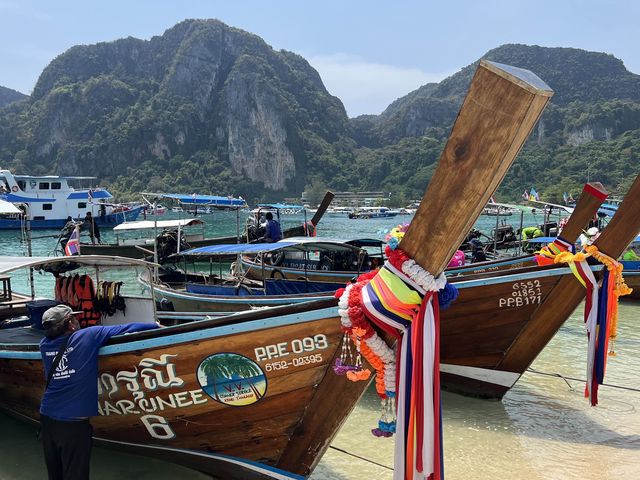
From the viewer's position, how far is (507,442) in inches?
231

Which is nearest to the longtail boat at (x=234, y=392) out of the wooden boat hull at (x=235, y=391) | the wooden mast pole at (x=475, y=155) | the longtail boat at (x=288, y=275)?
the wooden boat hull at (x=235, y=391)

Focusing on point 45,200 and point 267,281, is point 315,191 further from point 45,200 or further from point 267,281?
point 267,281

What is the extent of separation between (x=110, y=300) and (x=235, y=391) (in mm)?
3568

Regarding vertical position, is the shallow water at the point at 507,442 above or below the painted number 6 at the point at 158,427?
below

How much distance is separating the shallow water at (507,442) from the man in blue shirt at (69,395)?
1271 mm

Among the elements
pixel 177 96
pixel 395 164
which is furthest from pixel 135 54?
pixel 395 164

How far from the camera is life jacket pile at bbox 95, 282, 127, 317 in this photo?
6770mm

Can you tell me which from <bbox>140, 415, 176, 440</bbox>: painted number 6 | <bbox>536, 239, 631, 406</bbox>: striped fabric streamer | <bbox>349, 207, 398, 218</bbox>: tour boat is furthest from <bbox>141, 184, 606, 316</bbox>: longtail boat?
<bbox>349, 207, 398, 218</bbox>: tour boat

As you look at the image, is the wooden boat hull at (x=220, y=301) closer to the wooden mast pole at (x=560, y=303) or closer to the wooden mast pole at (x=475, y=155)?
the wooden mast pole at (x=560, y=303)

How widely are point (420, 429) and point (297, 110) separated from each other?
154975mm

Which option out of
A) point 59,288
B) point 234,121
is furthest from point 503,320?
point 234,121

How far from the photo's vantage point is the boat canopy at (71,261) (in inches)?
214

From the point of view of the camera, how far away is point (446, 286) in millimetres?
2922

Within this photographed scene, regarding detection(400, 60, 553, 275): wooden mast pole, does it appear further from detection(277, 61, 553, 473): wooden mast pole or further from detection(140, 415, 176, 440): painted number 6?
detection(140, 415, 176, 440): painted number 6
